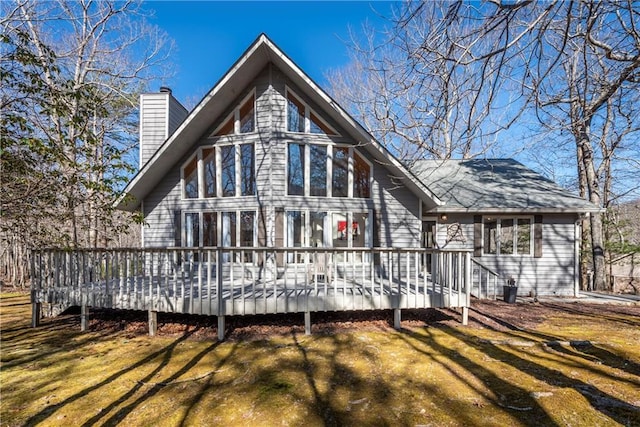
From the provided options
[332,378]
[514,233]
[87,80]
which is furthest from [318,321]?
[87,80]

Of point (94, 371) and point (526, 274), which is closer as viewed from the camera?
point (94, 371)

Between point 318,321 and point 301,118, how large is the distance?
19.2 ft

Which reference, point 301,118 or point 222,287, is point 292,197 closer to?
point 301,118

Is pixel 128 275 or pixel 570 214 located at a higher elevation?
pixel 570 214

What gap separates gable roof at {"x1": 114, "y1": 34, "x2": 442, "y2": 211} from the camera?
7.93 m

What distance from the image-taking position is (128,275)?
262 inches

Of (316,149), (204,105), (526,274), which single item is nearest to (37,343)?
(204,105)

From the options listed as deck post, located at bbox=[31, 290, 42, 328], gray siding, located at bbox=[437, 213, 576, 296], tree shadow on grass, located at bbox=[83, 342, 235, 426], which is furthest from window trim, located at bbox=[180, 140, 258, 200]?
gray siding, located at bbox=[437, 213, 576, 296]

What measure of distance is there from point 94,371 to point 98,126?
15.9m

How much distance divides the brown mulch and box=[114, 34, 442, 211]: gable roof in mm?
3131

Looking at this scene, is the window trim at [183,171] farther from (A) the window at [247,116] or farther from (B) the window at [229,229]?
(A) the window at [247,116]

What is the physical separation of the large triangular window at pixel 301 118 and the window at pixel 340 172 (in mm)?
797

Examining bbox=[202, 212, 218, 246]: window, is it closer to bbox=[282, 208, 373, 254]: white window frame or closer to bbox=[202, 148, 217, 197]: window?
bbox=[202, 148, 217, 197]: window

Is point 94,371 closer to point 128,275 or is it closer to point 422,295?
point 128,275
